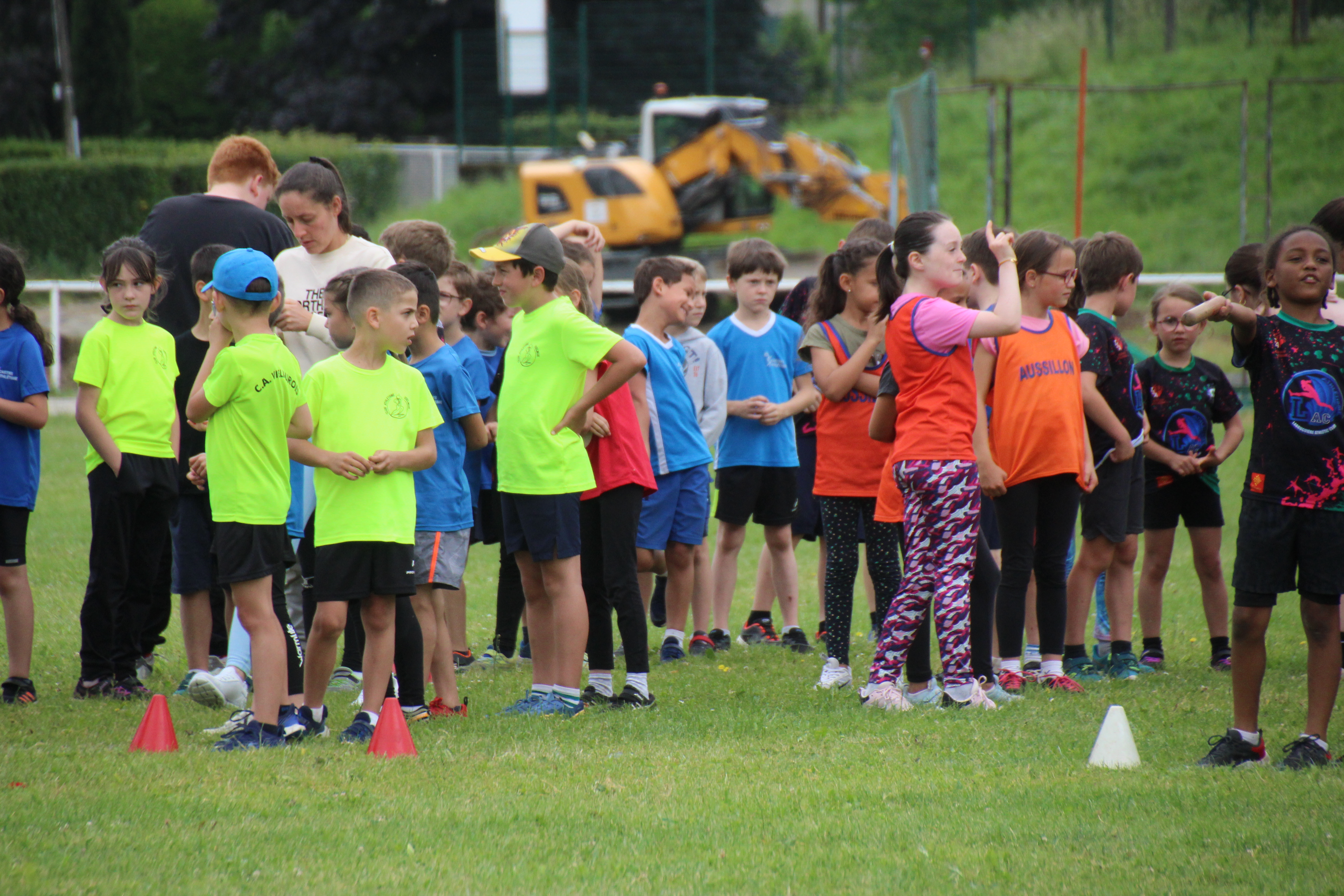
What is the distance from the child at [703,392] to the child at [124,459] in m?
→ 2.57

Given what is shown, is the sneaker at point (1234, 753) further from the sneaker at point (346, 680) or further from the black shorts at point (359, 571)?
the sneaker at point (346, 680)

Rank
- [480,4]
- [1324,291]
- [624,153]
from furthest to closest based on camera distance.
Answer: [480,4], [624,153], [1324,291]

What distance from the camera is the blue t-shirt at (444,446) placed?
5336 mm

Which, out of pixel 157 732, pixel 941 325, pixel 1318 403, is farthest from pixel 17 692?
pixel 1318 403

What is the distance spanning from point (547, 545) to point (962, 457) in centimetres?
173

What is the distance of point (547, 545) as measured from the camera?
5172mm

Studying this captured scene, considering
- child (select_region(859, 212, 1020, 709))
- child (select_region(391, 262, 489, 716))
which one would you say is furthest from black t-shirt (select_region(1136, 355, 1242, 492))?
child (select_region(391, 262, 489, 716))

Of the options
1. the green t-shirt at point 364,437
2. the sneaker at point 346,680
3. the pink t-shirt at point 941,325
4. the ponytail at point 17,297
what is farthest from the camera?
the sneaker at point 346,680

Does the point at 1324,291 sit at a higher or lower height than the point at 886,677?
higher

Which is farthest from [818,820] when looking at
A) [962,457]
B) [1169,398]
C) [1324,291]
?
[1169,398]

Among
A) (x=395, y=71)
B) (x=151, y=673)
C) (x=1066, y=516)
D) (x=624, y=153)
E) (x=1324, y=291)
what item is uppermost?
(x=395, y=71)

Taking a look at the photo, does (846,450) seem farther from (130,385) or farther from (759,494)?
(130,385)

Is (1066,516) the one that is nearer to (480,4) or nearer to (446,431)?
(446,431)

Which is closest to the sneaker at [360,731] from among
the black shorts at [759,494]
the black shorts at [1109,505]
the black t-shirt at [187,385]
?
the black t-shirt at [187,385]
